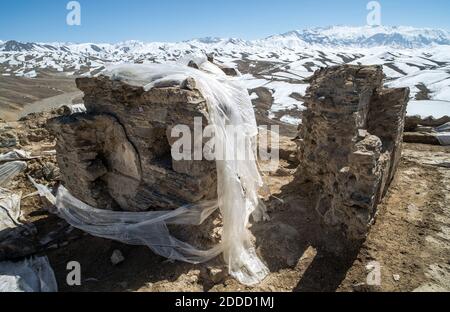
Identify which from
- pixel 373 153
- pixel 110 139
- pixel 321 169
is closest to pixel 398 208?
pixel 321 169

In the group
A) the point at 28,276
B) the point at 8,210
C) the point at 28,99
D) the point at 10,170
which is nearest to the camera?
the point at 28,276

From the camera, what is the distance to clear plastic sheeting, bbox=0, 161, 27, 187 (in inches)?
300

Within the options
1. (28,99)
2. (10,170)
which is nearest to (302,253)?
(10,170)

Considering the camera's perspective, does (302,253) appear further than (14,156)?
No

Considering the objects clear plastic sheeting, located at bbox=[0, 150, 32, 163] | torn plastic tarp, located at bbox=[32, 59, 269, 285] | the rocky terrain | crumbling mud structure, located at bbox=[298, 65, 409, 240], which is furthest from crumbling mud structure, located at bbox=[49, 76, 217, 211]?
clear plastic sheeting, located at bbox=[0, 150, 32, 163]

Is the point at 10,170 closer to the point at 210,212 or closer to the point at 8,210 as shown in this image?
the point at 8,210

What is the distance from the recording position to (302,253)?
479 centimetres

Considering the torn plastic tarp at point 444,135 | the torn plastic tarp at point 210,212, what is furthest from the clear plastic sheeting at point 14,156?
the torn plastic tarp at point 444,135

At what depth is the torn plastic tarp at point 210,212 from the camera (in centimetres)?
470

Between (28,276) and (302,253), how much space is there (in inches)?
165

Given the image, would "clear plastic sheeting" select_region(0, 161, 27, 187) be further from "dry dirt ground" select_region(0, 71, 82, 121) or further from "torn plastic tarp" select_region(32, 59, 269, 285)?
"dry dirt ground" select_region(0, 71, 82, 121)

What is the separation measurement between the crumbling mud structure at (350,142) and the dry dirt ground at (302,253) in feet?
1.20

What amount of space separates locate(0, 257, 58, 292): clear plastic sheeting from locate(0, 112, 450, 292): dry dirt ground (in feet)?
0.51

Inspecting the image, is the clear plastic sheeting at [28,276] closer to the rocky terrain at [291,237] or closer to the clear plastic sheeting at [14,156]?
the rocky terrain at [291,237]
